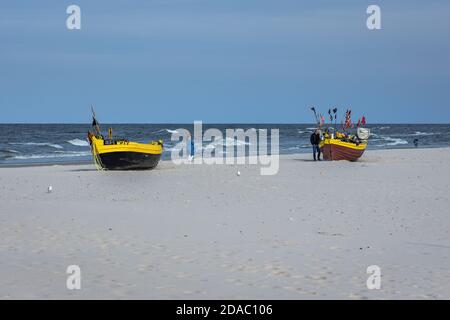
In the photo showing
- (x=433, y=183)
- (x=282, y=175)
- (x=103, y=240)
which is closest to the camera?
(x=103, y=240)

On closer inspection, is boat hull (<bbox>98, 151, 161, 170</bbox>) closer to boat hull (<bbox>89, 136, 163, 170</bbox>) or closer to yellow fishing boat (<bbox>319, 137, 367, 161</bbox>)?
boat hull (<bbox>89, 136, 163, 170</bbox>)

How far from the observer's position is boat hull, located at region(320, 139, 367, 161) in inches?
1348

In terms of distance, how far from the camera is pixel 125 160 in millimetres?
28406

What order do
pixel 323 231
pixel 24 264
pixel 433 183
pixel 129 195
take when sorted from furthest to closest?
pixel 433 183
pixel 129 195
pixel 323 231
pixel 24 264

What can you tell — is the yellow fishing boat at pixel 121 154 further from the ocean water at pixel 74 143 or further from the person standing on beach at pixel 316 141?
the ocean water at pixel 74 143

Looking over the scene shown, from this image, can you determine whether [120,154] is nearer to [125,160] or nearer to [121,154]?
[121,154]

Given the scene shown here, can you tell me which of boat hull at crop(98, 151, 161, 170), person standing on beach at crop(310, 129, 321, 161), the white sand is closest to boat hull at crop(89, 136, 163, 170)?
boat hull at crop(98, 151, 161, 170)

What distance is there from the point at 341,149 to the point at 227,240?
76.8ft

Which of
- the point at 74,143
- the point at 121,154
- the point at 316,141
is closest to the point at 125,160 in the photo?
the point at 121,154

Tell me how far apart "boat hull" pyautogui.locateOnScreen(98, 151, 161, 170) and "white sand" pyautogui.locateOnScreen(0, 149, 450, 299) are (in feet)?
23.1
